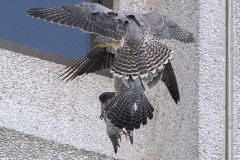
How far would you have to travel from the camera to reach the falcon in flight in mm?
5328

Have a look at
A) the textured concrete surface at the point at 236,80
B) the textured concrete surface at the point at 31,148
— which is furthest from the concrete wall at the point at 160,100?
the textured concrete surface at the point at 31,148

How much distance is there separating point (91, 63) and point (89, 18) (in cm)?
45

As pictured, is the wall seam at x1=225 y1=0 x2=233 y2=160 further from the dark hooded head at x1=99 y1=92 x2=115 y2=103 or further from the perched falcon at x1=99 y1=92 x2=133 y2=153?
the dark hooded head at x1=99 y1=92 x2=115 y2=103

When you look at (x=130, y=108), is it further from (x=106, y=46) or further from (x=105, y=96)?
(x=106, y=46)

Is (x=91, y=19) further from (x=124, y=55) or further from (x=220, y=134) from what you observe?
(x=220, y=134)

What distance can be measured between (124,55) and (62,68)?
0.62 metres

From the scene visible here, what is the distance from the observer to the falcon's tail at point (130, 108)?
5.24m

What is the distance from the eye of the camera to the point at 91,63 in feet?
19.2

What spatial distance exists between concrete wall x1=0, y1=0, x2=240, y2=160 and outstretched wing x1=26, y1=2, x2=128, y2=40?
492 millimetres

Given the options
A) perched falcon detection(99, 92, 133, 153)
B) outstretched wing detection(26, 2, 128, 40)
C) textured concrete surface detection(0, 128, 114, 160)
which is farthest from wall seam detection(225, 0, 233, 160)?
textured concrete surface detection(0, 128, 114, 160)

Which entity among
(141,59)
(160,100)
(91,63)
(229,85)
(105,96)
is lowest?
(160,100)

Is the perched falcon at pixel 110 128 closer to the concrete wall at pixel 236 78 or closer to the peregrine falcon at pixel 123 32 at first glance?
the peregrine falcon at pixel 123 32

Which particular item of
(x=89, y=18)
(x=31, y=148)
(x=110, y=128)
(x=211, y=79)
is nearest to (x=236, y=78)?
(x=211, y=79)

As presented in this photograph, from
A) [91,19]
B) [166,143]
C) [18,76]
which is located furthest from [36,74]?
[166,143]
